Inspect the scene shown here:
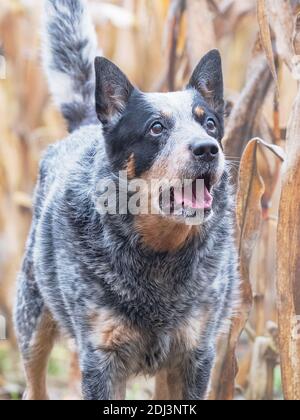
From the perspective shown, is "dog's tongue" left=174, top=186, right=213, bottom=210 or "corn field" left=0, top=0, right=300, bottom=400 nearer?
"dog's tongue" left=174, top=186, right=213, bottom=210

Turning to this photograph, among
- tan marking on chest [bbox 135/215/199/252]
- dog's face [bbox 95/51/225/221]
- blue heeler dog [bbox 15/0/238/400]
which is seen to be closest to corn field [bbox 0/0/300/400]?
blue heeler dog [bbox 15/0/238/400]

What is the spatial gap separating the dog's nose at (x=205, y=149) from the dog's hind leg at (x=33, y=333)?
1383 millimetres

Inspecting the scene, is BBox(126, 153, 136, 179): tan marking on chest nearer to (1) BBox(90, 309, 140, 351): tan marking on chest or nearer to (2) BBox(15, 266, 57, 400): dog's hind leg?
(1) BBox(90, 309, 140, 351): tan marking on chest

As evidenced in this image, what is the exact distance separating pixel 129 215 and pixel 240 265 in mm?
948

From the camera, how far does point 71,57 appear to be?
4.84 metres

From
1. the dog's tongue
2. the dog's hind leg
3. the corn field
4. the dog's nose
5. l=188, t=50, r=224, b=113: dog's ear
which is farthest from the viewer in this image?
the dog's hind leg

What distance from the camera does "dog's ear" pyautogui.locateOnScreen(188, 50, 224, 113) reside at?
4078 mm

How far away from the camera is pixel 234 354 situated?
15.4ft

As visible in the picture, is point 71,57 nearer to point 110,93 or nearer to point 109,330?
point 110,93

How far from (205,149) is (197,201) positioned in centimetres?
24

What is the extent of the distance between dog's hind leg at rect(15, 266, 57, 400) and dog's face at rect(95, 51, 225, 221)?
1.09 m

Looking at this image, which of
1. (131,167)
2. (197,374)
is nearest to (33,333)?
(197,374)

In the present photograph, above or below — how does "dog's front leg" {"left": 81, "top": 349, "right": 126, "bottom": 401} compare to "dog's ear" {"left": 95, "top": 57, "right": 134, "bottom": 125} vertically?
below
